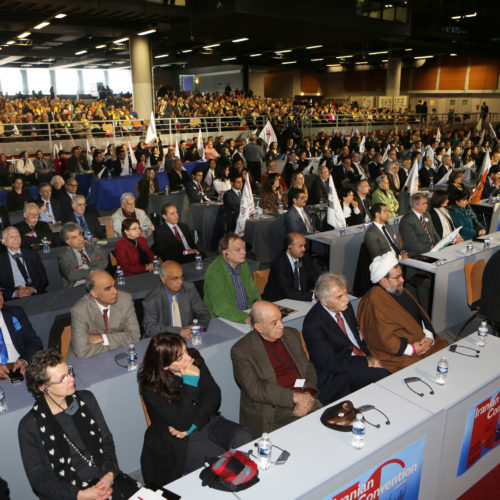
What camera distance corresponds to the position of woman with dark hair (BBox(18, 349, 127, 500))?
246 centimetres

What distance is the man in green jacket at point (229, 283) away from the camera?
13.6ft

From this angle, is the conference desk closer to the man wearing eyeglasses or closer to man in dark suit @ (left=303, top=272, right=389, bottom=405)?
man in dark suit @ (left=303, top=272, right=389, bottom=405)

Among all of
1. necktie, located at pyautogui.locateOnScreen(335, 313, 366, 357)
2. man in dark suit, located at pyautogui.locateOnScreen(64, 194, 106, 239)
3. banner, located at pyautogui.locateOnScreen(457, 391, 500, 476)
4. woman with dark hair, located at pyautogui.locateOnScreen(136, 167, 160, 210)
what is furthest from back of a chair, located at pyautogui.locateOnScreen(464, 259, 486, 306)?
woman with dark hair, located at pyautogui.locateOnScreen(136, 167, 160, 210)

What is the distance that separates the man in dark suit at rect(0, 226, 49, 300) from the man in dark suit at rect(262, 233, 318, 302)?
8.01 feet

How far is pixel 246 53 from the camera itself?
25531 millimetres

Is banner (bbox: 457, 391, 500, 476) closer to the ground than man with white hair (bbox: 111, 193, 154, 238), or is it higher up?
closer to the ground

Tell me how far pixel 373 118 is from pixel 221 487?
2196 centimetres

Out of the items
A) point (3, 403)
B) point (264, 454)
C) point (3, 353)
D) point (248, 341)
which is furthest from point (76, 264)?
point (264, 454)

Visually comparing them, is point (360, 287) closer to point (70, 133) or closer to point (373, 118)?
point (70, 133)

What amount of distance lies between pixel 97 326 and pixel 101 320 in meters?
0.05

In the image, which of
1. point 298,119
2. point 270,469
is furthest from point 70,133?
point 270,469

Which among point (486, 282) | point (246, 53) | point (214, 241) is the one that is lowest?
point (214, 241)

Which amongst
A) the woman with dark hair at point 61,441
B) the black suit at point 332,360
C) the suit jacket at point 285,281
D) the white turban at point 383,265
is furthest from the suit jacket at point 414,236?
the woman with dark hair at point 61,441

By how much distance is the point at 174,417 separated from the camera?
279 centimetres
